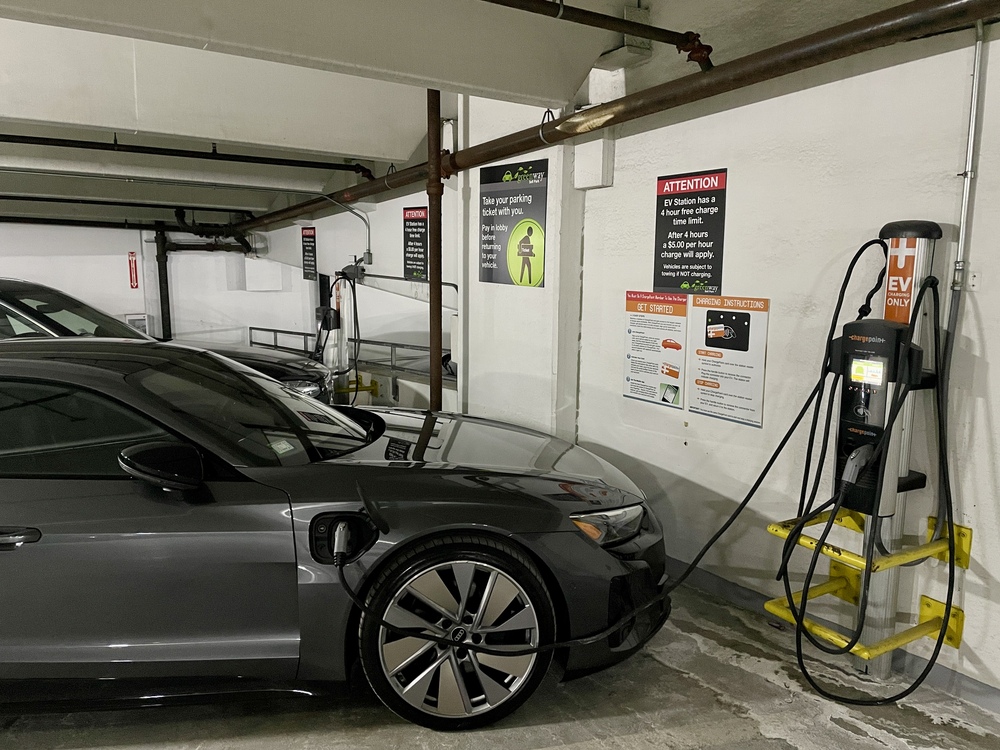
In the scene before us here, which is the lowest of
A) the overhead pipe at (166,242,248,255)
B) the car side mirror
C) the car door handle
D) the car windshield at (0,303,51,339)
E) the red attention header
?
the car door handle

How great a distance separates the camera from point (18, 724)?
2336 mm

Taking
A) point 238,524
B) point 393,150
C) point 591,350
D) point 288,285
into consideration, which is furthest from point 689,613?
point 288,285

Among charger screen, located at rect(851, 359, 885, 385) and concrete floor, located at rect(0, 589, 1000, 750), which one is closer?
concrete floor, located at rect(0, 589, 1000, 750)

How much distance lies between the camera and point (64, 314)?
5.57 meters

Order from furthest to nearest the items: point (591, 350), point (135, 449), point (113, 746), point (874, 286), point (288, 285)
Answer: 1. point (288, 285)
2. point (591, 350)
3. point (874, 286)
4. point (113, 746)
5. point (135, 449)

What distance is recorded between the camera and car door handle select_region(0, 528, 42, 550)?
2.05 m

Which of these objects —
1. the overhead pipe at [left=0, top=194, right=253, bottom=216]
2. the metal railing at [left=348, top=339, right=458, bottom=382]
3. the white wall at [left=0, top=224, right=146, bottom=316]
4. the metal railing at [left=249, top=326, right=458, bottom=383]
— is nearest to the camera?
the metal railing at [left=249, top=326, right=458, bottom=383]

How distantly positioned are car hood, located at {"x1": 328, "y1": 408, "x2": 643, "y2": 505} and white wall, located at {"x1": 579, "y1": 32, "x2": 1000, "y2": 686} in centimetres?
78

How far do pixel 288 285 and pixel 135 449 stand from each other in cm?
914

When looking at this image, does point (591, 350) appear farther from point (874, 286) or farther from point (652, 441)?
point (874, 286)

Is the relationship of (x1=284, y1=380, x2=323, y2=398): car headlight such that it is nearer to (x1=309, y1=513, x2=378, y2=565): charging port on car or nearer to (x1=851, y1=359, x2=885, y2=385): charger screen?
(x1=309, y1=513, x2=378, y2=565): charging port on car

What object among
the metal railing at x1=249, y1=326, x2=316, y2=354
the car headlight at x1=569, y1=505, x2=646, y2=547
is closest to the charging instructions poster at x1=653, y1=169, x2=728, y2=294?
the car headlight at x1=569, y1=505, x2=646, y2=547

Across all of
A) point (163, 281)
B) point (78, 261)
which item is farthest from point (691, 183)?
point (78, 261)

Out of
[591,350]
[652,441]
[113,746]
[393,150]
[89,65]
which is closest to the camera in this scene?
[113,746]
